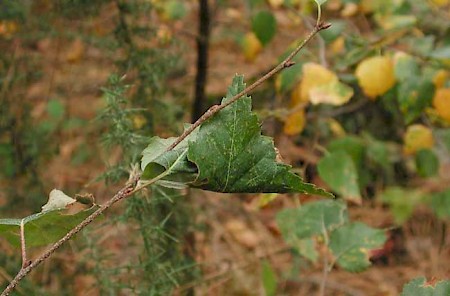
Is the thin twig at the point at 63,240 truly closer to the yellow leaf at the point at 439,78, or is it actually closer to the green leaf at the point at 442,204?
the yellow leaf at the point at 439,78

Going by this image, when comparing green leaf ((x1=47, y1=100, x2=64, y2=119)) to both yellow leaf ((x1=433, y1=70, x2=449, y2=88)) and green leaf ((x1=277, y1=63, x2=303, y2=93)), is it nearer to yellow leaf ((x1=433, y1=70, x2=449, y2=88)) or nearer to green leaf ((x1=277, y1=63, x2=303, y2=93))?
green leaf ((x1=277, y1=63, x2=303, y2=93))

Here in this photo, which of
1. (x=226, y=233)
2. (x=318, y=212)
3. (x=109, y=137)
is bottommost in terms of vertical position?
(x=226, y=233)

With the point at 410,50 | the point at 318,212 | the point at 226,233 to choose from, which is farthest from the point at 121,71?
the point at 226,233

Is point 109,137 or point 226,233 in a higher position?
point 109,137

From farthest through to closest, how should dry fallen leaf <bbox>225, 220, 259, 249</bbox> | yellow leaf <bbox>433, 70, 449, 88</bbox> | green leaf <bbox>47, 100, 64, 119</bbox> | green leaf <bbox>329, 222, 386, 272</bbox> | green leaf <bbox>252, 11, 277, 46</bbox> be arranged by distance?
dry fallen leaf <bbox>225, 220, 259, 249</bbox> < green leaf <bbox>47, 100, 64, 119</bbox> < green leaf <bbox>252, 11, 277, 46</bbox> < yellow leaf <bbox>433, 70, 449, 88</bbox> < green leaf <bbox>329, 222, 386, 272</bbox>

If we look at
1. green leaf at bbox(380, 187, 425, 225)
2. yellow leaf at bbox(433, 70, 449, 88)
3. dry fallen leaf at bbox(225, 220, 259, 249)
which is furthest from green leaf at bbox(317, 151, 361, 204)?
dry fallen leaf at bbox(225, 220, 259, 249)

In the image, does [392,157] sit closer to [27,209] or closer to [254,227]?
[254,227]

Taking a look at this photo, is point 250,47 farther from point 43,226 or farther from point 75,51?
point 43,226
